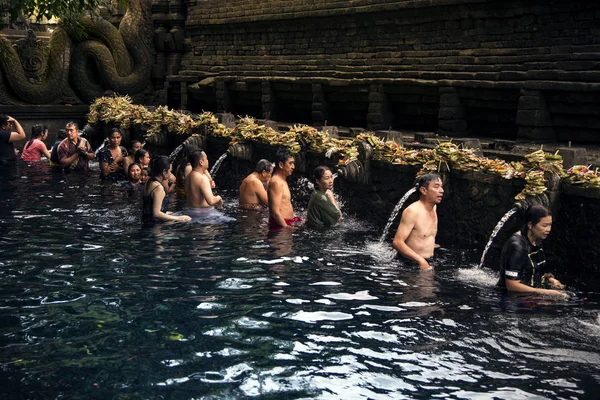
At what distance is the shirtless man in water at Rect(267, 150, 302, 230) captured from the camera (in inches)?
488

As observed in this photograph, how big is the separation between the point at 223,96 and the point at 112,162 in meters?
6.13

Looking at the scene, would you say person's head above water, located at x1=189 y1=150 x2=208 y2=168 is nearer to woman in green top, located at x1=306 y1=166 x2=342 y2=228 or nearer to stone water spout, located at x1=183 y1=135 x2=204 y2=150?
woman in green top, located at x1=306 y1=166 x2=342 y2=228

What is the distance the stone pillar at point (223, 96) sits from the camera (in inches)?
903

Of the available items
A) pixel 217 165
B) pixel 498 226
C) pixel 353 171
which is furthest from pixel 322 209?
pixel 217 165

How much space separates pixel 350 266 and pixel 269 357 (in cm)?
336

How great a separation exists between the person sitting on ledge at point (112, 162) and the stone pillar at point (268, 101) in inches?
180

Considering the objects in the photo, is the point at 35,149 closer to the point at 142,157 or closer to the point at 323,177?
the point at 142,157

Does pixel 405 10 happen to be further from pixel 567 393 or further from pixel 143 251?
pixel 567 393

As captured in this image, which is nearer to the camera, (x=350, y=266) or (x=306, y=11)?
(x=350, y=266)

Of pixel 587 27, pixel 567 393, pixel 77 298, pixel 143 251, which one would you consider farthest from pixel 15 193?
pixel 567 393

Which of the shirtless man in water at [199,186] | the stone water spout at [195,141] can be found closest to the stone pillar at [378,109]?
the stone water spout at [195,141]

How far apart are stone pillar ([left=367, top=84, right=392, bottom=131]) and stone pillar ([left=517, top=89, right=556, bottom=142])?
3915 mm

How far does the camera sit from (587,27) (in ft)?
44.7

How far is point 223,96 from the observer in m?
23.0
